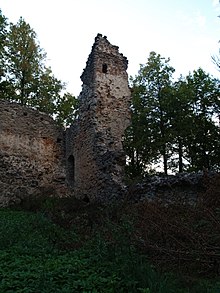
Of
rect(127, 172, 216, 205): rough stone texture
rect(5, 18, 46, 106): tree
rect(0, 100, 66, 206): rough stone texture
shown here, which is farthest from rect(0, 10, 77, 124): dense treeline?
rect(127, 172, 216, 205): rough stone texture

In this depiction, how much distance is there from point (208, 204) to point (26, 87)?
16.5 m

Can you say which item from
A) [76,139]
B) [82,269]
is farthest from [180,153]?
[82,269]

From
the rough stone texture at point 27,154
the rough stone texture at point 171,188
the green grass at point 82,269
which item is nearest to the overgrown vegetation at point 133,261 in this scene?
the green grass at point 82,269

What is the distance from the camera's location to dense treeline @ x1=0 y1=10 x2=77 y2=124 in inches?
770

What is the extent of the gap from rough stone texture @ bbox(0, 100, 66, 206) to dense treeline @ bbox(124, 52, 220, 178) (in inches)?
138

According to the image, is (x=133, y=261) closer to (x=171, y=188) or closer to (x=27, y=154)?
(x=171, y=188)

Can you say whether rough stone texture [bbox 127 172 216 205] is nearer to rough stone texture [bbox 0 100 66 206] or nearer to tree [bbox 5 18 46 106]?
rough stone texture [bbox 0 100 66 206]

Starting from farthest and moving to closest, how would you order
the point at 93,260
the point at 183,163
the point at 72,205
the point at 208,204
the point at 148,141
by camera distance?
the point at 183,163
the point at 148,141
the point at 72,205
the point at 208,204
the point at 93,260

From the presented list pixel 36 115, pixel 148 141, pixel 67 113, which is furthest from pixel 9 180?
pixel 67 113

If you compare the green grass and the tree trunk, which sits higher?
the tree trunk

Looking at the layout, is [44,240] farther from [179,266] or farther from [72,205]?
[72,205]

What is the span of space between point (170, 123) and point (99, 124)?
2.78 metres

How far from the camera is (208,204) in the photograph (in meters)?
5.80

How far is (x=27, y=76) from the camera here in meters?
19.9
